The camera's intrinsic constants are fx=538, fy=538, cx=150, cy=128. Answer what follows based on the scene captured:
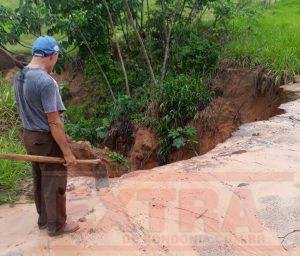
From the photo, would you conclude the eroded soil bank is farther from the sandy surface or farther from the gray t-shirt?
the gray t-shirt

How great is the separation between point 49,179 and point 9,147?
2.11 meters

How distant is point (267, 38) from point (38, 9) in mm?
3587

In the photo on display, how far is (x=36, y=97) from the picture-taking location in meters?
3.74

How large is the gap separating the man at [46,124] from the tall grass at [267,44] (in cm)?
446

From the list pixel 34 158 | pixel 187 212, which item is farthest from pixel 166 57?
pixel 34 158

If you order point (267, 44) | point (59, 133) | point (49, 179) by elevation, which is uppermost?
point (267, 44)

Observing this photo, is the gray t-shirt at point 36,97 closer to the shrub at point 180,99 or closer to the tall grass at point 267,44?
the shrub at point 180,99

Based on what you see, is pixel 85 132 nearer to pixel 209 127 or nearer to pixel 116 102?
pixel 116 102

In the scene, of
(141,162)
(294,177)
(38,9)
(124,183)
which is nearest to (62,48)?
(38,9)

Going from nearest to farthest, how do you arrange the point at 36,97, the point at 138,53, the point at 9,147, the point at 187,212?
the point at 36,97 < the point at 187,212 < the point at 9,147 < the point at 138,53

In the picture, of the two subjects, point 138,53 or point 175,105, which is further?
point 138,53

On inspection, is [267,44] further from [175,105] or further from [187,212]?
[187,212]

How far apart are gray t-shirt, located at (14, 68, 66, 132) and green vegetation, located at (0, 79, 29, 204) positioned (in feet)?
4.66

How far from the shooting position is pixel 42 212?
166 inches
